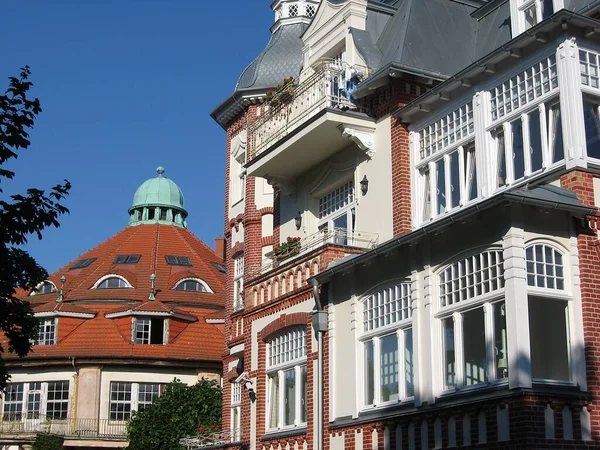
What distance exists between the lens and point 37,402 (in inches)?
1905

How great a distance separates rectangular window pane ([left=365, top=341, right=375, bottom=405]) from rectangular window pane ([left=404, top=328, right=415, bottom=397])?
1.05m

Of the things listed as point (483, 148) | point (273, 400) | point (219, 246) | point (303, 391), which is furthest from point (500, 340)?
point (219, 246)

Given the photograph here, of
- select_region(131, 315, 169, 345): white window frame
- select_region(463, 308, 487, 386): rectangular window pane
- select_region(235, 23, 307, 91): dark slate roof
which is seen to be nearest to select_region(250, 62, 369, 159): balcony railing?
select_region(463, 308, 487, 386): rectangular window pane

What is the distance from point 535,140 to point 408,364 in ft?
14.4

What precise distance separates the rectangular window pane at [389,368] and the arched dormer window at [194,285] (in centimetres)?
3604

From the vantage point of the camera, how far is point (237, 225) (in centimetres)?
3341

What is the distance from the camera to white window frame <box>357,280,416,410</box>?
18.1 metres

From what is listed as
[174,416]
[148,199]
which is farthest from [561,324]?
[148,199]

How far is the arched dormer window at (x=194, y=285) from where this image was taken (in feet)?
178

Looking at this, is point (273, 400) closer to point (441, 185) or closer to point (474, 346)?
point (441, 185)

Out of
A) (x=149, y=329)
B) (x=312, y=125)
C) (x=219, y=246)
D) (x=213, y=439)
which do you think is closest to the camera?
(x=312, y=125)

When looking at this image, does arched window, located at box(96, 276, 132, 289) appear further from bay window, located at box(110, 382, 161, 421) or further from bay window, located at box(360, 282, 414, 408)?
bay window, located at box(360, 282, 414, 408)

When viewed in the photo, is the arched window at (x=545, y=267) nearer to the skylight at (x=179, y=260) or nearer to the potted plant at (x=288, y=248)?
the potted plant at (x=288, y=248)

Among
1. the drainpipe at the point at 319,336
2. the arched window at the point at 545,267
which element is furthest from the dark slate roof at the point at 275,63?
the arched window at the point at 545,267
